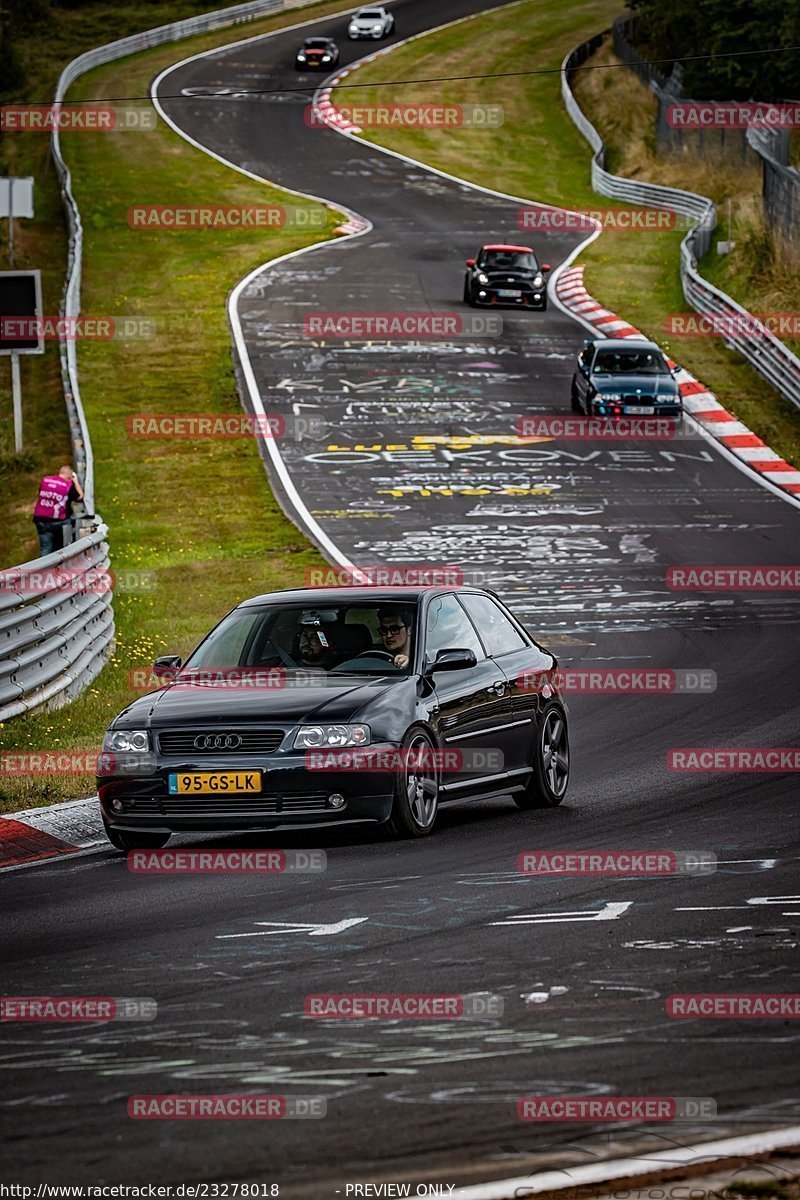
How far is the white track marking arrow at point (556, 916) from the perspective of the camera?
8383 millimetres

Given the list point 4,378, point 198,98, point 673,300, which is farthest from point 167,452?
point 198,98

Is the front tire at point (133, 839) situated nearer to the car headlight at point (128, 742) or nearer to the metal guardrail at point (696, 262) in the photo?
the car headlight at point (128, 742)

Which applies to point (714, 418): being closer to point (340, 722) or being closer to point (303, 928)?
point (340, 722)

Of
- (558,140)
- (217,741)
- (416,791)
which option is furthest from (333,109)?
(217,741)

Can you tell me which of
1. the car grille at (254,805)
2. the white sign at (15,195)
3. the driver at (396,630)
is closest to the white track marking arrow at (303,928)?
the car grille at (254,805)

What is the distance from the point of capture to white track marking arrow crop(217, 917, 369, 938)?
823cm

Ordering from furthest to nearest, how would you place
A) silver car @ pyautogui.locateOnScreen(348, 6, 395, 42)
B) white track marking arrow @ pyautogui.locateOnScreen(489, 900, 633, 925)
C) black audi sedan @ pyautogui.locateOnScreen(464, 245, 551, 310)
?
silver car @ pyautogui.locateOnScreen(348, 6, 395, 42)
black audi sedan @ pyautogui.locateOnScreen(464, 245, 551, 310)
white track marking arrow @ pyautogui.locateOnScreen(489, 900, 633, 925)

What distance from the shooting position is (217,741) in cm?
1062

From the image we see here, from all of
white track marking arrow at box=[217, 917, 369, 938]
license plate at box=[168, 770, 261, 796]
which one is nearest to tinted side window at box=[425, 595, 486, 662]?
license plate at box=[168, 770, 261, 796]

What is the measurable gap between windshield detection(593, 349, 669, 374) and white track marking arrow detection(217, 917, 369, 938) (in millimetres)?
27095

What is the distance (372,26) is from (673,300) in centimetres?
4306

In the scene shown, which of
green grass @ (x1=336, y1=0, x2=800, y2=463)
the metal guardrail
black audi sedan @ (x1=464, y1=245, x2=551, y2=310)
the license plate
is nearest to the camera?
the license plate

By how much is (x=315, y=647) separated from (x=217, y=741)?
1272 mm

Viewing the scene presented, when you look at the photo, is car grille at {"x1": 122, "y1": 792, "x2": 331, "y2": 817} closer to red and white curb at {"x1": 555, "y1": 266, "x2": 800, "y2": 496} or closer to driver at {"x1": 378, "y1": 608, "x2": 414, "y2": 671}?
driver at {"x1": 378, "y1": 608, "x2": 414, "y2": 671}
